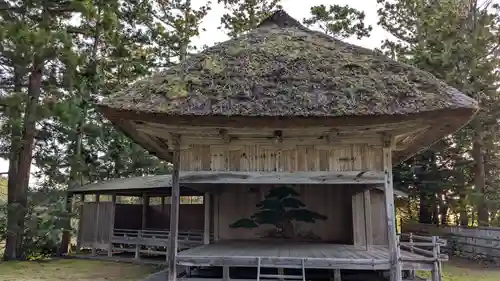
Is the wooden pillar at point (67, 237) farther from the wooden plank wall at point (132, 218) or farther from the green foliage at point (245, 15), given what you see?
the green foliage at point (245, 15)

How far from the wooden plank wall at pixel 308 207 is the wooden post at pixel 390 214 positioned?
10.6 ft

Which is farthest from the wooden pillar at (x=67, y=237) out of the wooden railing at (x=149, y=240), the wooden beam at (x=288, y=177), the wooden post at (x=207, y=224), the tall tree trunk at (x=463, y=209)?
the tall tree trunk at (x=463, y=209)

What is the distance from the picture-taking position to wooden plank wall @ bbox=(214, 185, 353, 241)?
9.84 metres

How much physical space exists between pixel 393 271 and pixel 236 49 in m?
4.74

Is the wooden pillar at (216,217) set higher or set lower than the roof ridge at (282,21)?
lower

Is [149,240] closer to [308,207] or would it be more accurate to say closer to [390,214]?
[308,207]

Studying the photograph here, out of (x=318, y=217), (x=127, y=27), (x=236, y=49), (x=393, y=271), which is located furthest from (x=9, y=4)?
(x=393, y=271)

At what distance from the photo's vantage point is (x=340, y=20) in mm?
19891

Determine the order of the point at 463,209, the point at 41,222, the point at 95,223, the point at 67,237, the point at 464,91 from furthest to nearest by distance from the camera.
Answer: the point at 67,237, the point at 463,209, the point at 95,223, the point at 464,91, the point at 41,222

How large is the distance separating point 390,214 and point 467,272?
6.66 m

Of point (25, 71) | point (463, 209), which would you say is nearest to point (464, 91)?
point (463, 209)

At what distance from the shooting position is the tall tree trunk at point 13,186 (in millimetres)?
12414

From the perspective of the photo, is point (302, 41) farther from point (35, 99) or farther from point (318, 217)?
point (35, 99)

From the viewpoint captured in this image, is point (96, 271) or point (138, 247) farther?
point (138, 247)
